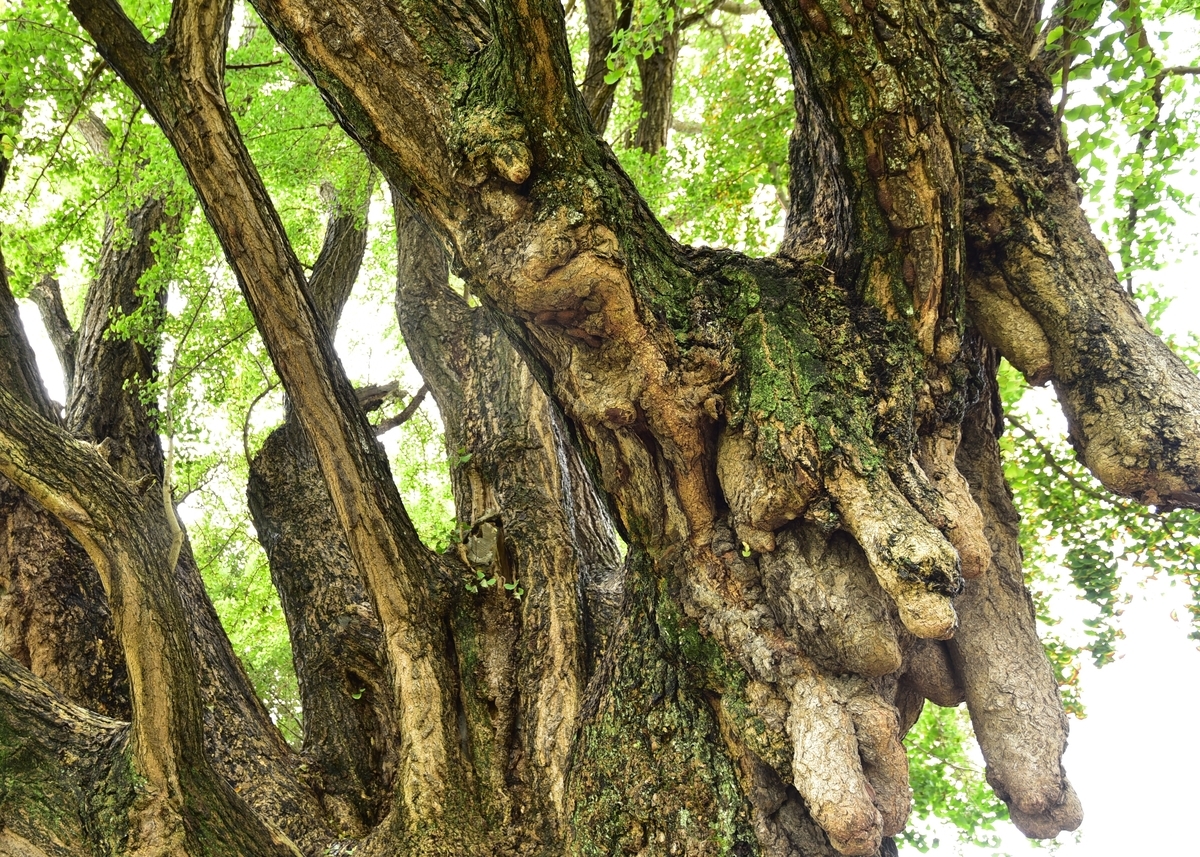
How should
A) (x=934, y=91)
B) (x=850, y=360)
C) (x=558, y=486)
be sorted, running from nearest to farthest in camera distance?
(x=934, y=91) → (x=850, y=360) → (x=558, y=486)

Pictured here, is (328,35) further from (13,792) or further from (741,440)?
(13,792)

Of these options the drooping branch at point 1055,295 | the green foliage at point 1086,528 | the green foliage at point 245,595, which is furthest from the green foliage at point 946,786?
the green foliage at point 245,595

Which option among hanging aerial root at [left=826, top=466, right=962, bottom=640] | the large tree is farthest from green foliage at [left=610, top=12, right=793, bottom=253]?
hanging aerial root at [left=826, top=466, right=962, bottom=640]

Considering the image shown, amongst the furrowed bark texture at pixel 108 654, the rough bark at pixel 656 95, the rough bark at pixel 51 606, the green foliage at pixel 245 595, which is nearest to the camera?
the furrowed bark texture at pixel 108 654

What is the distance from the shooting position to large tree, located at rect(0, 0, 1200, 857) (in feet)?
9.93

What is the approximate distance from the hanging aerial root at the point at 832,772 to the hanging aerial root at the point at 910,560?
0.46 metres

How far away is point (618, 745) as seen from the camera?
334 centimetres

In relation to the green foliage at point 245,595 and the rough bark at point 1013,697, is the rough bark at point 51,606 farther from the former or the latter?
the green foliage at point 245,595

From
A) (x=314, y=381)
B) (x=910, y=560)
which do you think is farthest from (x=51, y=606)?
(x=910, y=560)

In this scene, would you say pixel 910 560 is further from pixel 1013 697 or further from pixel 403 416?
pixel 403 416

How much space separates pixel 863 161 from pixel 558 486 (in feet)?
7.88

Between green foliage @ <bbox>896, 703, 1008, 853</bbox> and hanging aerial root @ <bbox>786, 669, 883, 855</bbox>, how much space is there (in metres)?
2.85

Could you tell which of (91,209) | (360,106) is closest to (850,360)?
(360,106)

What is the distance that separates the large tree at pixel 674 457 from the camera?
9.93ft
